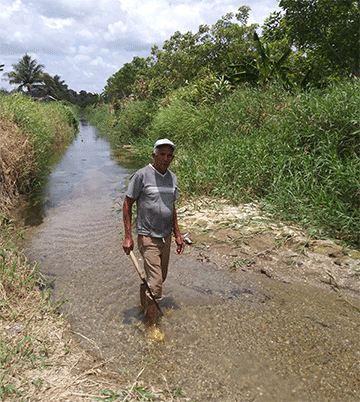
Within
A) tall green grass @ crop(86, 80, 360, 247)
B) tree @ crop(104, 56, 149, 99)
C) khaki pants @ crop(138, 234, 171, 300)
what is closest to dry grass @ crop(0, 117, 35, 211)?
tall green grass @ crop(86, 80, 360, 247)

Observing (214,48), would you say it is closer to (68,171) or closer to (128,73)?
(68,171)

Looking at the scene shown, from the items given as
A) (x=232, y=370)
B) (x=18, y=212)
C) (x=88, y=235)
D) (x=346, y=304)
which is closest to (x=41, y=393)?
(x=232, y=370)

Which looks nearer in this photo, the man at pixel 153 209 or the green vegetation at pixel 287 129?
the man at pixel 153 209

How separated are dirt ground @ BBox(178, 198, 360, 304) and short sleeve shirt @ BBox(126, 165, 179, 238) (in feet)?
6.22

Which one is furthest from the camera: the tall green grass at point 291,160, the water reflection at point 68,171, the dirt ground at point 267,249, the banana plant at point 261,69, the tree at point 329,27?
the tree at point 329,27

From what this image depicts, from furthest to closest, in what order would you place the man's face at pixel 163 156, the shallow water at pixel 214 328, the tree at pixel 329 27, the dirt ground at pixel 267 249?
1. the tree at pixel 329 27
2. the dirt ground at pixel 267 249
3. the man's face at pixel 163 156
4. the shallow water at pixel 214 328

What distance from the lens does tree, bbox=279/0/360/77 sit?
11.9 metres

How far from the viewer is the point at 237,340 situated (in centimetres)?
322

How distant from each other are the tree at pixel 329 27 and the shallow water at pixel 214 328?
36.9ft

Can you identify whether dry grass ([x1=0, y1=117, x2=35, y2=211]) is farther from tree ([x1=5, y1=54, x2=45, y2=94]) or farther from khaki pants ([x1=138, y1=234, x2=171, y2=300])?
tree ([x1=5, y1=54, x2=45, y2=94])


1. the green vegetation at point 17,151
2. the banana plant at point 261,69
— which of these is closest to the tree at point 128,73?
the banana plant at point 261,69

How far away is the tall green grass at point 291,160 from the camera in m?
5.12

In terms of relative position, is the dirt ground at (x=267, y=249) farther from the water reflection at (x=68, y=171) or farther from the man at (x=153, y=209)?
the water reflection at (x=68, y=171)

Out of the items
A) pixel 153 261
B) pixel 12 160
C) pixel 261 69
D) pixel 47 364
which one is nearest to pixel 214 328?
pixel 153 261
